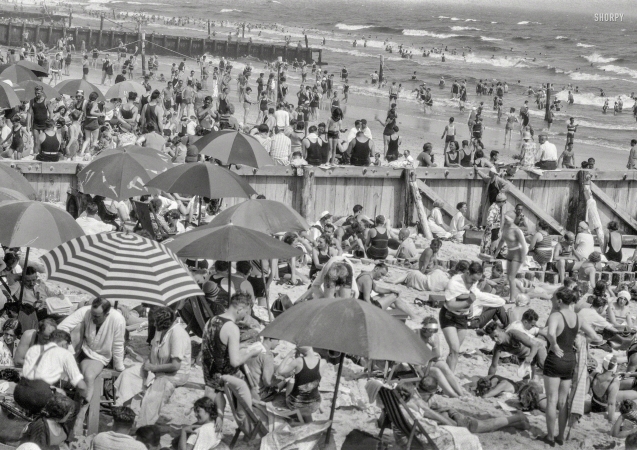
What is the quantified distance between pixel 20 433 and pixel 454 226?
33.0 feet

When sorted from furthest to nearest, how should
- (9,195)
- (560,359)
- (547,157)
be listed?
1. (547,157)
2. (9,195)
3. (560,359)

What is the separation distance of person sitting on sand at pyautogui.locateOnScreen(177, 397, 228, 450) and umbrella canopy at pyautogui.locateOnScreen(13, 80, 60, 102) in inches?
448

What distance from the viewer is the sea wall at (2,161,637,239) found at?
48.5 feet

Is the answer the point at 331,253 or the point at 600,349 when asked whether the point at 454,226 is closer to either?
the point at 331,253

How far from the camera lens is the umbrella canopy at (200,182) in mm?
10500

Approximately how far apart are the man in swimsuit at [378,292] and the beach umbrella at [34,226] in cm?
288

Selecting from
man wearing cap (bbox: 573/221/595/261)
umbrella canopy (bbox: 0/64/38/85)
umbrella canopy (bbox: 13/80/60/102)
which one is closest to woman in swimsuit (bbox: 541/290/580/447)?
man wearing cap (bbox: 573/221/595/261)

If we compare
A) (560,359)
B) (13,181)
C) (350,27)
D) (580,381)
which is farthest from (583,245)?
(350,27)

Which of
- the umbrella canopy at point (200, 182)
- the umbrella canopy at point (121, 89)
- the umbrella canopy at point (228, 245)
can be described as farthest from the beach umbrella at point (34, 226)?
the umbrella canopy at point (121, 89)

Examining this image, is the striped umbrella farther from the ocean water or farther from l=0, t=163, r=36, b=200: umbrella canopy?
the ocean water

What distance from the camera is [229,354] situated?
7.16 meters

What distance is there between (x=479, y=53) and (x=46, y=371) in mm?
79641

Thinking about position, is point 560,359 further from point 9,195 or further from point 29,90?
point 29,90

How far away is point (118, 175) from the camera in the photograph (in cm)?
1064
